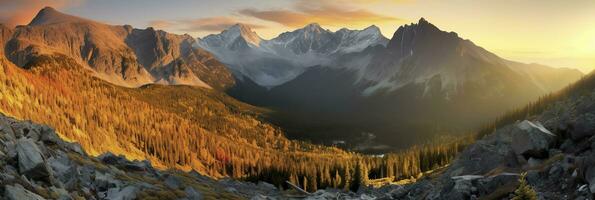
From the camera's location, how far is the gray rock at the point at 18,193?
3712 centimetres

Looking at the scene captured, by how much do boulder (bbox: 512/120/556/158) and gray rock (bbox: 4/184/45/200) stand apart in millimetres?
53001

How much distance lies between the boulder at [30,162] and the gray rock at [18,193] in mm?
5928

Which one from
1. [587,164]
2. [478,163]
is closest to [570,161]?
[587,164]

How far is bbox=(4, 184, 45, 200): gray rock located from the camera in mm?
37125

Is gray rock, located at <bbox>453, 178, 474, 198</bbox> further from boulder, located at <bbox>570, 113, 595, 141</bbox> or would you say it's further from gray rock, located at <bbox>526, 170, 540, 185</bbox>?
boulder, located at <bbox>570, 113, 595, 141</bbox>

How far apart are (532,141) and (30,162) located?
181 feet

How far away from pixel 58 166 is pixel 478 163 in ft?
209

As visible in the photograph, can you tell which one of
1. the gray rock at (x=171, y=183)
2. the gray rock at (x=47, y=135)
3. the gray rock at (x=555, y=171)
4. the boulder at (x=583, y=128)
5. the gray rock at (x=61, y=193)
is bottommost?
the gray rock at (x=171, y=183)

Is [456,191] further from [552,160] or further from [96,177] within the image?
[96,177]

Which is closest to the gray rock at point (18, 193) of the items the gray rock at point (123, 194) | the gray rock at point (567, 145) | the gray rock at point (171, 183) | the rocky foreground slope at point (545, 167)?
the gray rock at point (123, 194)

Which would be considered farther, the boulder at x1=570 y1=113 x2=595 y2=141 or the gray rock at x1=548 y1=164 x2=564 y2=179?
the boulder at x1=570 y1=113 x2=595 y2=141

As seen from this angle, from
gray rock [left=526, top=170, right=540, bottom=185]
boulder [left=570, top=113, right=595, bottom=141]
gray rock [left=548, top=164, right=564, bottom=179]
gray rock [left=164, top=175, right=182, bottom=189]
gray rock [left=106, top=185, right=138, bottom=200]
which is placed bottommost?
gray rock [left=164, top=175, right=182, bottom=189]

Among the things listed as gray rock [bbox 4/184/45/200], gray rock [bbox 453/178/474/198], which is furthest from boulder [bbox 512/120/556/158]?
gray rock [bbox 4/184/45/200]

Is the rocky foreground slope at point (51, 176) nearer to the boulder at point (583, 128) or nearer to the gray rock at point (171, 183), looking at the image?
the gray rock at point (171, 183)
